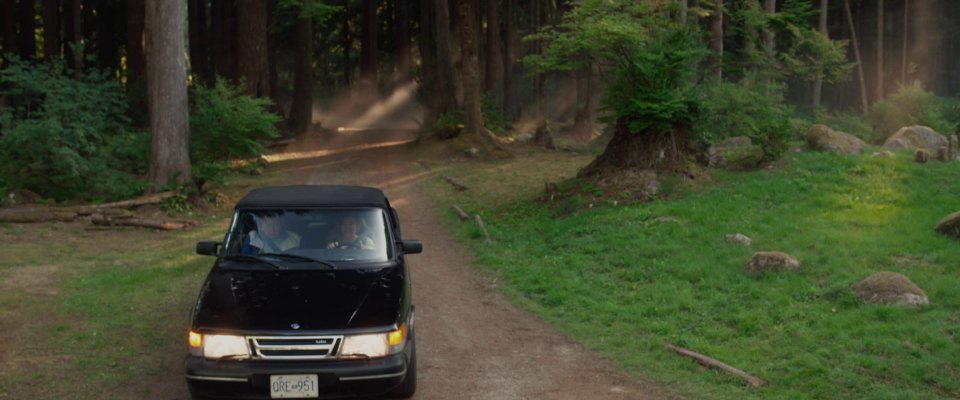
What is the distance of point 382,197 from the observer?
9.25 meters

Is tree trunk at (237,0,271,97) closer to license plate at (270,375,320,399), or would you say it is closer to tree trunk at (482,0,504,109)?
tree trunk at (482,0,504,109)

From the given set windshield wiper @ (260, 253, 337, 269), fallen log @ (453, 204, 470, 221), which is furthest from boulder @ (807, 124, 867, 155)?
windshield wiper @ (260, 253, 337, 269)

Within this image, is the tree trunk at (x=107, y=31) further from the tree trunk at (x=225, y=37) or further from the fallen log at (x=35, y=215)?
the fallen log at (x=35, y=215)

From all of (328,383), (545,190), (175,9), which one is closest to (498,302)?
(328,383)

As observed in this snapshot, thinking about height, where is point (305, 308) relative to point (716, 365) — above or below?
above

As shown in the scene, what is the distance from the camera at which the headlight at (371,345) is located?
679 centimetres

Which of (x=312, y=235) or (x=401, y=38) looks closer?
(x=312, y=235)

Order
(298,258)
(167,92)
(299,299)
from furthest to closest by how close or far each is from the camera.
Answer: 1. (167,92)
2. (298,258)
3. (299,299)

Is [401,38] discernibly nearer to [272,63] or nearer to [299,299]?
[272,63]

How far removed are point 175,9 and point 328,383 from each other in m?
14.3

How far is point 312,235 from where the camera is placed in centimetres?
829

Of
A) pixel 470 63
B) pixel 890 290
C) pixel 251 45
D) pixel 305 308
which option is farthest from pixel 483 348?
pixel 251 45

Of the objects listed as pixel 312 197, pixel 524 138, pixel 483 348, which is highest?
pixel 312 197

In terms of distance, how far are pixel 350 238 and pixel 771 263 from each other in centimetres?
630
